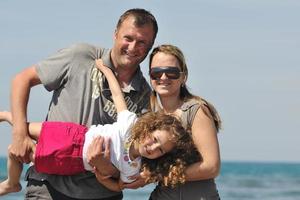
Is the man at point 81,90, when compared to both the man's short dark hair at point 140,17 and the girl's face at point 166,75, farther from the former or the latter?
the girl's face at point 166,75

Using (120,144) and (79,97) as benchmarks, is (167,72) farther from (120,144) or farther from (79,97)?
(79,97)

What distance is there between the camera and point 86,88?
5.91m

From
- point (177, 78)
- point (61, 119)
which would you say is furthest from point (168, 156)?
point (61, 119)

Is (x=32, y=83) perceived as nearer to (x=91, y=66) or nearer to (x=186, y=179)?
(x=91, y=66)

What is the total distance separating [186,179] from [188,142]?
9.3 inches

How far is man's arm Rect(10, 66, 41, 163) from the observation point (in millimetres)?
5859

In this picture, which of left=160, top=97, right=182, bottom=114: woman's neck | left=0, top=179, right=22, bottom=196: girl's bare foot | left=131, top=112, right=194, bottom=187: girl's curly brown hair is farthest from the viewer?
left=0, top=179, right=22, bottom=196: girl's bare foot

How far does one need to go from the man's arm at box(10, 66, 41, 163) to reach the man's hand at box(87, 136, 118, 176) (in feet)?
1.58

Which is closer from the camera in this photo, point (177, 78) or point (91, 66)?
point (177, 78)

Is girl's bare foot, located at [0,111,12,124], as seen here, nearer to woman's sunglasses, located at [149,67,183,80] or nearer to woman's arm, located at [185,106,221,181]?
woman's sunglasses, located at [149,67,183,80]

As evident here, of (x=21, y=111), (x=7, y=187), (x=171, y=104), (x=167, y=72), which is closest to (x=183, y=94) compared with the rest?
(x=171, y=104)

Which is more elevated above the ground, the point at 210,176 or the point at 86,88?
the point at 86,88

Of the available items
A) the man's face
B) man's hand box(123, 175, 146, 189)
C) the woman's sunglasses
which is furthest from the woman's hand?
the man's face

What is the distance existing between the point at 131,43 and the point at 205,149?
949mm
